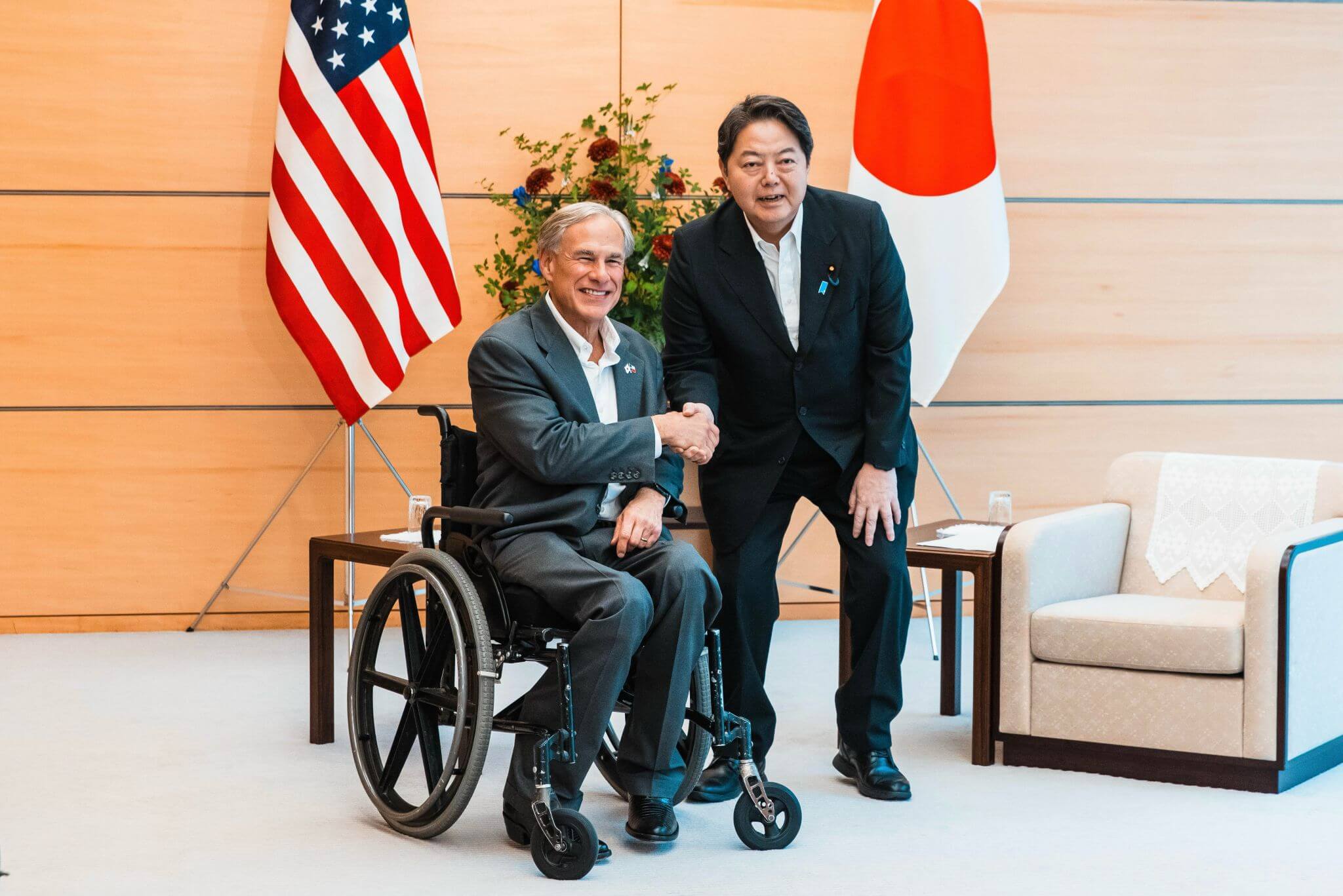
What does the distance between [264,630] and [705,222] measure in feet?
8.51

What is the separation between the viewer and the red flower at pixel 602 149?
14.6 feet

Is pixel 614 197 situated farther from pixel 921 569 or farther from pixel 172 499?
pixel 172 499

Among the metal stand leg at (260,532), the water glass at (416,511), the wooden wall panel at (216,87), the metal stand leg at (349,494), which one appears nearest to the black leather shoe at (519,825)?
the water glass at (416,511)

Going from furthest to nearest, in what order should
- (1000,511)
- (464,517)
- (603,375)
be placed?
(1000,511) → (603,375) → (464,517)

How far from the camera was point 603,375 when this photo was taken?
8.81 feet

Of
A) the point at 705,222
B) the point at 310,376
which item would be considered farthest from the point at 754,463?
Answer: the point at 310,376

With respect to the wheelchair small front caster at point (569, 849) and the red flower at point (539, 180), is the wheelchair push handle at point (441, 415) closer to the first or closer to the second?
the wheelchair small front caster at point (569, 849)

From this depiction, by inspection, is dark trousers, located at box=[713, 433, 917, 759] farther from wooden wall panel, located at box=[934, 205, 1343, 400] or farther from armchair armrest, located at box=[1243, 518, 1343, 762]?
wooden wall panel, located at box=[934, 205, 1343, 400]

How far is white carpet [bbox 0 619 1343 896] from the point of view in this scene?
7.73 ft

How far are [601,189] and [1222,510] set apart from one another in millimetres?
2155

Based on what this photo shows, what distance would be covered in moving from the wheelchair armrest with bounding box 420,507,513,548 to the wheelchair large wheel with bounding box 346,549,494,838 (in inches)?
3.0

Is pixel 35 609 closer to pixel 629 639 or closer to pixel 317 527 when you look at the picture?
pixel 317 527

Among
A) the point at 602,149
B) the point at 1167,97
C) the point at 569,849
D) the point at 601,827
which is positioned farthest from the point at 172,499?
the point at 1167,97

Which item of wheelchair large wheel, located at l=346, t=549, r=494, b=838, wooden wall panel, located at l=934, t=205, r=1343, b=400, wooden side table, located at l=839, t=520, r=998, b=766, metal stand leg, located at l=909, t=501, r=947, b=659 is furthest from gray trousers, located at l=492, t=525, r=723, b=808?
wooden wall panel, located at l=934, t=205, r=1343, b=400
